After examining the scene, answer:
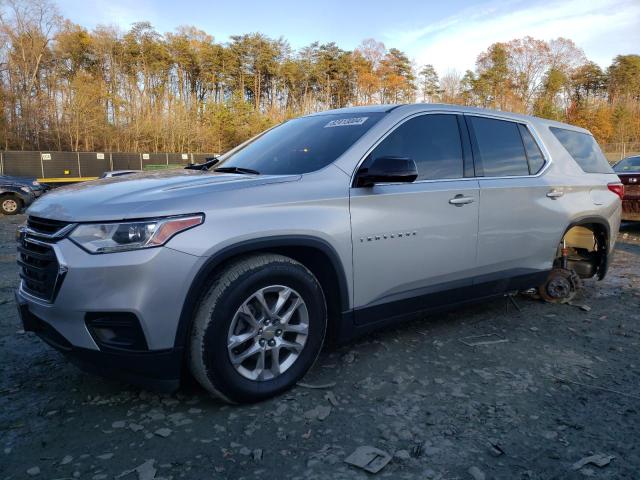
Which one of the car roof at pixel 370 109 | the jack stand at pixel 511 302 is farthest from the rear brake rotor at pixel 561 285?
the car roof at pixel 370 109

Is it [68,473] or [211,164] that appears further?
[211,164]

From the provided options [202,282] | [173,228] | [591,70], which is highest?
[591,70]

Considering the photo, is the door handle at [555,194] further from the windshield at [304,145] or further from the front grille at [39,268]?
the front grille at [39,268]

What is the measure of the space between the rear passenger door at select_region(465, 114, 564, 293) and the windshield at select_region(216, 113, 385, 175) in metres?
1.01

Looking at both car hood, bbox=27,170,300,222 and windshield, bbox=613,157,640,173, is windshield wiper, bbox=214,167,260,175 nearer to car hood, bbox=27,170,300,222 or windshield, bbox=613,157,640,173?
car hood, bbox=27,170,300,222

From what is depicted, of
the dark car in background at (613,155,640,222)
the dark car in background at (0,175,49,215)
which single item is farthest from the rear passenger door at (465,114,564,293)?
the dark car in background at (0,175,49,215)

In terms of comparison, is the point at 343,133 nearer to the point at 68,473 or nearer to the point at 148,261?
the point at 148,261

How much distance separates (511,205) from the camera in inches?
145

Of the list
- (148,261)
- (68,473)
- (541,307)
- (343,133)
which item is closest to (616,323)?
(541,307)

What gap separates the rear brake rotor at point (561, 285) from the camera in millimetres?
4527

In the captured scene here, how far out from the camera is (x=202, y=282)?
7.66ft

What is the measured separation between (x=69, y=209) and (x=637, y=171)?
33.4 feet

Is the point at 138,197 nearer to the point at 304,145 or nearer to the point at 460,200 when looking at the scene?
the point at 304,145

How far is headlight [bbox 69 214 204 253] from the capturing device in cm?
220
